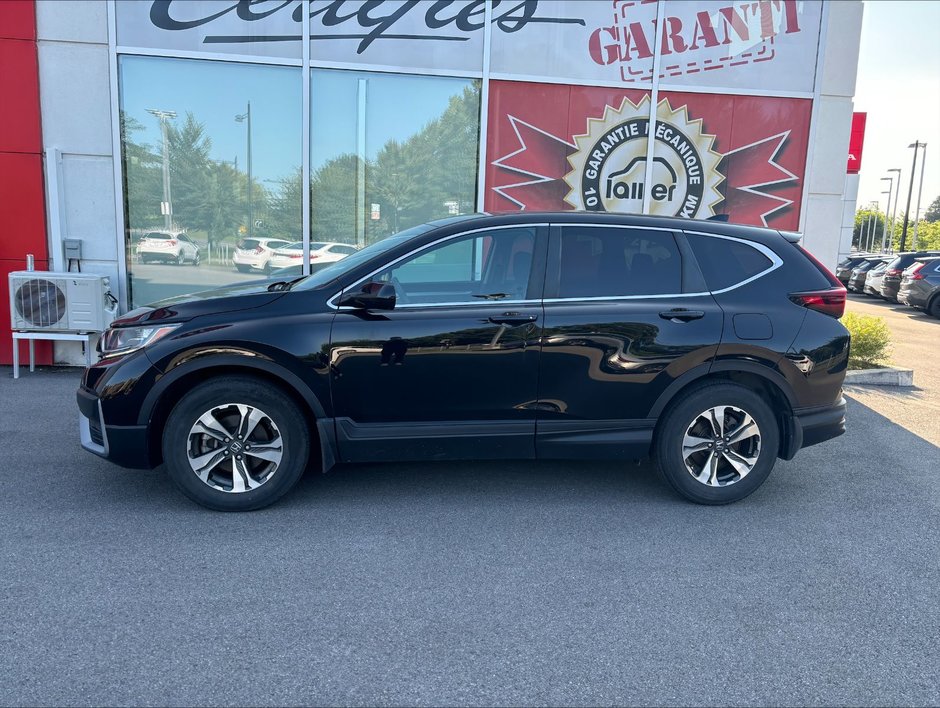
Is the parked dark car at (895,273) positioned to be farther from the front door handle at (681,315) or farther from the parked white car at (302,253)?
the front door handle at (681,315)

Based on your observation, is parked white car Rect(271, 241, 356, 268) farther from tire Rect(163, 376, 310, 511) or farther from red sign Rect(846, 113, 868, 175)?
red sign Rect(846, 113, 868, 175)

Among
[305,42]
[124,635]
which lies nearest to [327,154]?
[305,42]

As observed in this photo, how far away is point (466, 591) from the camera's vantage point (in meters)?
3.42

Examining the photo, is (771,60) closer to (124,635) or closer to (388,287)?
(388,287)

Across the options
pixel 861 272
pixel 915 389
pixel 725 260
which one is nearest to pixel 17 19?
pixel 725 260

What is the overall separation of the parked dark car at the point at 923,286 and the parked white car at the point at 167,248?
1692 cm

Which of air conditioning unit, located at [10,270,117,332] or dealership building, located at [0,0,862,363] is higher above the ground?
dealership building, located at [0,0,862,363]

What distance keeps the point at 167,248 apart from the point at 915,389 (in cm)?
878

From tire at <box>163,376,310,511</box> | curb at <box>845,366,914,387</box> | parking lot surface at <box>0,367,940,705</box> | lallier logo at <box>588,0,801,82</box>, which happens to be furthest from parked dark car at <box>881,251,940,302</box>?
tire at <box>163,376,310,511</box>

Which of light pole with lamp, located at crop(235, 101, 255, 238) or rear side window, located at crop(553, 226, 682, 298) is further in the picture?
light pole with lamp, located at crop(235, 101, 255, 238)

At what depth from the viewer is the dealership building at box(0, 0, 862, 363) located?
25.9 ft

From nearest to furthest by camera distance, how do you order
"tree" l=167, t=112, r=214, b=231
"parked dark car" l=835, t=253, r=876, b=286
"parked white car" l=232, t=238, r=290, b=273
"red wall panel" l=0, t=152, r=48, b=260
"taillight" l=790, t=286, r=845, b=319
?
"taillight" l=790, t=286, r=845, b=319 < "red wall panel" l=0, t=152, r=48, b=260 < "tree" l=167, t=112, r=214, b=231 < "parked white car" l=232, t=238, r=290, b=273 < "parked dark car" l=835, t=253, r=876, b=286

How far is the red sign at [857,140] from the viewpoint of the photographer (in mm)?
15458

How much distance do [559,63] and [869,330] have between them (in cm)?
494
